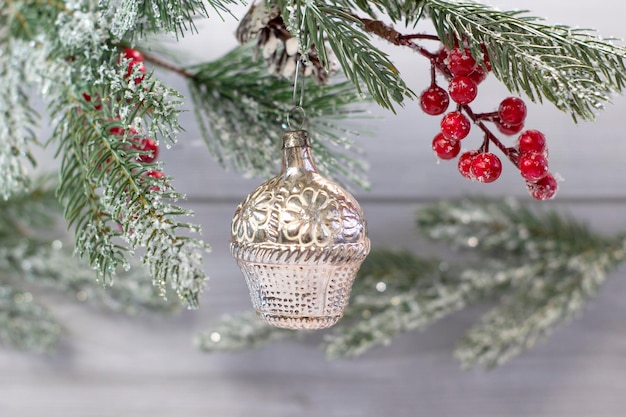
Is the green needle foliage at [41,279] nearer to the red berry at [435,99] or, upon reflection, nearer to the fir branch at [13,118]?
the fir branch at [13,118]

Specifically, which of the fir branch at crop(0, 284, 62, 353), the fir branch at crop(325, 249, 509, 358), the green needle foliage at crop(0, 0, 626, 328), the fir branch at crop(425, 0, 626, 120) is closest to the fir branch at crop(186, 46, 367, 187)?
the green needle foliage at crop(0, 0, 626, 328)

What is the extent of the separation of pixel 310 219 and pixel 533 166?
10cm

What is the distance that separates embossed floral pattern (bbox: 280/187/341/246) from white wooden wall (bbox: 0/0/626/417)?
17.8 inches

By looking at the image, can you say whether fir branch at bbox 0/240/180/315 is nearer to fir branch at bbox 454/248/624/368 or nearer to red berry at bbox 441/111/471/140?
fir branch at bbox 454/248/624/368

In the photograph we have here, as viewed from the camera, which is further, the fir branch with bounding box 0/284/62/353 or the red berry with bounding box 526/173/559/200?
the fir branch with bounding box 0/284/62/353

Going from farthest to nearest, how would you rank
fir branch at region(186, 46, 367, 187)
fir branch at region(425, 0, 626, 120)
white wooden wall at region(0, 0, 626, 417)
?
1. white wooden wall at region(0, 0, 626, 417)
2. fir branch at region(186, 46, 367, 187)
3. fir branch at region(425, 0, 626, 120)

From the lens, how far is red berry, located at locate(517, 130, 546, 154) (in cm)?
27

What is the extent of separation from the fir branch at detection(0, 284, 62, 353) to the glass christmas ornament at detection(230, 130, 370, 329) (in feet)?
1.51

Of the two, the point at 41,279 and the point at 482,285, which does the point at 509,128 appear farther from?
the point at 41,279

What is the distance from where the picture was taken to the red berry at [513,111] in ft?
0.92

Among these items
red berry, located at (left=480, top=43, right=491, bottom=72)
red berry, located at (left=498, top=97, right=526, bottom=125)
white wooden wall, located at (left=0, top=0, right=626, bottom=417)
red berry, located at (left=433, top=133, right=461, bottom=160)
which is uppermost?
red berry, located at (left=480, top=43, right=491, bottom=72)

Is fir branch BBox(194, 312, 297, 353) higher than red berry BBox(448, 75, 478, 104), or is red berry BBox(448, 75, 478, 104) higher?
red berry BBox(448, 75, 478, 104)

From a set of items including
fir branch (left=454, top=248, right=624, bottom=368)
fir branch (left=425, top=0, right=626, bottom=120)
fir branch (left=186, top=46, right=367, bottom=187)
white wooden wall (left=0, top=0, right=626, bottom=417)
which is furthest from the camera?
white wooden wall (left=0, top=0, right=626, bottom=417)

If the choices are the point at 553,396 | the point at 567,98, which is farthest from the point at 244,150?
the point at 553,396
